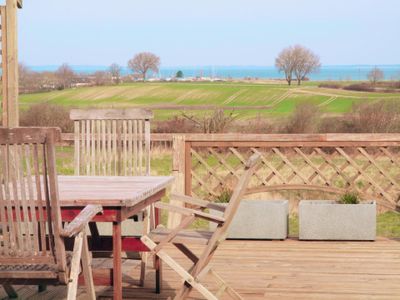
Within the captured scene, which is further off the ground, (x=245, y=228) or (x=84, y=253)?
(x=84, y=253)

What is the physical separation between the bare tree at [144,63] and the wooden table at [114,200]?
2133 inches

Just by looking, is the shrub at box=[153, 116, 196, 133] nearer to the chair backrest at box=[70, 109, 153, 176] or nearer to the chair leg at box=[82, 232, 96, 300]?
the chair backrest at box=[70, 109, 153, 176]

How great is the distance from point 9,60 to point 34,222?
324 cm

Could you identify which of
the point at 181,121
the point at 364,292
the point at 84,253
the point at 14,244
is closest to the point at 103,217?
the point at 84,253

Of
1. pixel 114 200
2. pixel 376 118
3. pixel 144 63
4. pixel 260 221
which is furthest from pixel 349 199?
pixel 144 63

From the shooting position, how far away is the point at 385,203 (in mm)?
6430

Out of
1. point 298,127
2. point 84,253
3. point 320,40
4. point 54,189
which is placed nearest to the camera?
point 54,189

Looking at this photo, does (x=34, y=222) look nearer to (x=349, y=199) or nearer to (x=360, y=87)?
(x=349, y=199)

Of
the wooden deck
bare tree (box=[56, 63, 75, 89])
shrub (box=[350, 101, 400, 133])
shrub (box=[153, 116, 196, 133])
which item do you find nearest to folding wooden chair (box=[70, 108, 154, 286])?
the wooden deck

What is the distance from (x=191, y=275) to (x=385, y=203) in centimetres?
303

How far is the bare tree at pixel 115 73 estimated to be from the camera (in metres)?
50.4

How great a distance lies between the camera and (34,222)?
3059 millimetres

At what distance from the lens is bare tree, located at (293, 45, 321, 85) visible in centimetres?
4966

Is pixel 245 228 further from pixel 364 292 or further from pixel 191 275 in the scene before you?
pixel 191 275
